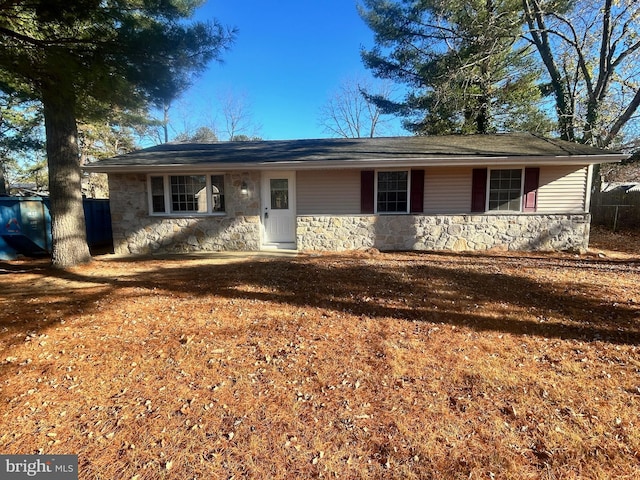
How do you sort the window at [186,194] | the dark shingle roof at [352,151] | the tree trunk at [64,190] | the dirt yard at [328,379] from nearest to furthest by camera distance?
the dirt yard at [328,379], the tree trunk at [64,190], the dark shingle roof at [352,151], the window at [186,194]

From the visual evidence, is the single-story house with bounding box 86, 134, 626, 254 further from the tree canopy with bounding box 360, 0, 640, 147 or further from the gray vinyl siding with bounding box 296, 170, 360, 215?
the tree canopy with bounding box 360, 0, 640, 147

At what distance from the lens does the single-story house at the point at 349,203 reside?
27.1 ft

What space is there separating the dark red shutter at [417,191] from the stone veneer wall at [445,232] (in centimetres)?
26

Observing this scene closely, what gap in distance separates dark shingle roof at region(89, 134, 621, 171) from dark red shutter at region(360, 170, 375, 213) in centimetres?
51

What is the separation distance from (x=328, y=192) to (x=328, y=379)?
652 cm

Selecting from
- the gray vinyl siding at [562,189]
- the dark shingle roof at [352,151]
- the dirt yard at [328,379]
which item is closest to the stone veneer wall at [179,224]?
the dark shingle roof at [352,151]

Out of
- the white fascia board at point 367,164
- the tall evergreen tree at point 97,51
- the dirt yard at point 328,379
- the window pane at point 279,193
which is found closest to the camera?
the dirt yard at point 328,379

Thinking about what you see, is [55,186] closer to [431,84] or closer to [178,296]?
[178,296]

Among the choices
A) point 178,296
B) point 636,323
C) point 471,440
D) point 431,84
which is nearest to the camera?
point 471,440

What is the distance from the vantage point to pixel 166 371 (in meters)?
2.75

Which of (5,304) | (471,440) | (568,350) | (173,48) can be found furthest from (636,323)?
(5,304)

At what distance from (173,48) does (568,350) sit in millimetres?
6540

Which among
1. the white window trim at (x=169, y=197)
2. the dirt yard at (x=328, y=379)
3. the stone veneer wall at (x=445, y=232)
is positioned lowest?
the dirt yard at (x=328, y=379)

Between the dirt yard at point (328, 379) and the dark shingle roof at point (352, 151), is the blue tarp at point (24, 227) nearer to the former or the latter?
the dark shingle roof at point (352, 151)
